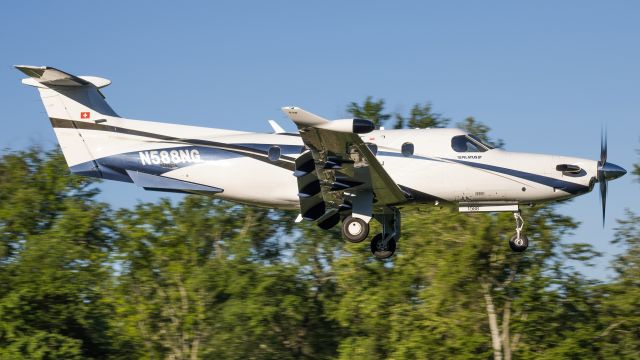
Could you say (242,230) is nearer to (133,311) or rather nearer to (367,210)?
(133,311)

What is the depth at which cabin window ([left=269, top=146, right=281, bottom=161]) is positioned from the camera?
19359mm

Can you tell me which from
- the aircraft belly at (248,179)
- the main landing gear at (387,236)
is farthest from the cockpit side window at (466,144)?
the aircraft belly at (248,179)

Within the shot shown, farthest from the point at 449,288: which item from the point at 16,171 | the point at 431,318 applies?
the point at 16,171

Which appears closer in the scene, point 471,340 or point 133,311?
point 471,340

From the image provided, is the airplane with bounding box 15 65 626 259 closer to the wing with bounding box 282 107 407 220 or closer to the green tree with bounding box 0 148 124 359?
the wing with bounding box 282 107 407 220

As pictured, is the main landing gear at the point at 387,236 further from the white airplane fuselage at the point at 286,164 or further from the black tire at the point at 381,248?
the white airplane fuselage at the point at 286,164

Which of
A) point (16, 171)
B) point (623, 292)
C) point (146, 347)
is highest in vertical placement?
point (16, 171)

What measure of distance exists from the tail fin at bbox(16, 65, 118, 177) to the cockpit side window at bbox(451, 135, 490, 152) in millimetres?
7509

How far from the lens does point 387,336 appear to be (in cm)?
2997

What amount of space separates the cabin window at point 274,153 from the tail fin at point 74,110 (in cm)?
387

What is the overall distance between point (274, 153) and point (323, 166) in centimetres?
172

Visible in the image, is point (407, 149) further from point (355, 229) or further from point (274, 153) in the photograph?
point (274, 153)

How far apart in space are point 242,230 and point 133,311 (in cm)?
622

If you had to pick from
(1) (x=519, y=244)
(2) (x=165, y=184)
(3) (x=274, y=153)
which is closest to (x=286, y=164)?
(3) (x=274, y=153)
